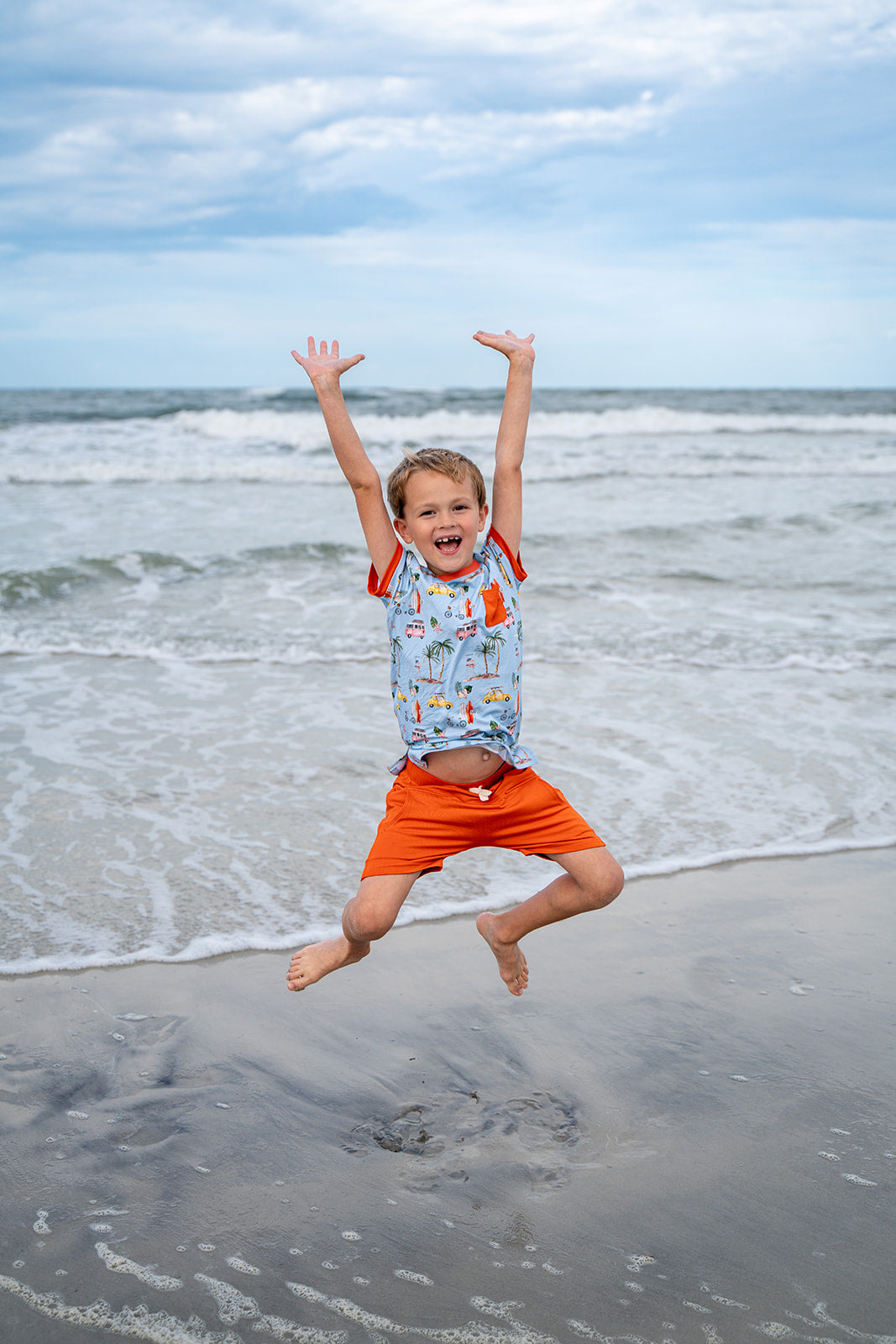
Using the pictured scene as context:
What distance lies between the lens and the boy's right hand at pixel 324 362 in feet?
9.73

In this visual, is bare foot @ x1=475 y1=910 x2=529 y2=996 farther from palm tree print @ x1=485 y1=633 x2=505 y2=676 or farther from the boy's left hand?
the boy's left hand

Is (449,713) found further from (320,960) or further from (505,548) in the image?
(320,960)

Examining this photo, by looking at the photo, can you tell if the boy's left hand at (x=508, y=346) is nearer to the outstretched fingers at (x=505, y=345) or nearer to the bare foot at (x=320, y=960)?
the outstretched fingers at (x=505, y=345)

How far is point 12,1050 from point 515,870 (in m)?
1.96

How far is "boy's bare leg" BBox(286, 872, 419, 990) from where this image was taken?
2.73 meters

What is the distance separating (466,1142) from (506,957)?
1.97ft

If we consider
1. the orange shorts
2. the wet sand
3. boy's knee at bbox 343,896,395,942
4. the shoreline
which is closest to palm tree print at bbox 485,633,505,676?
the orange shorts

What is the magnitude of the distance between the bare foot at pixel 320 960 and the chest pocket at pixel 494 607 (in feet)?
3.11

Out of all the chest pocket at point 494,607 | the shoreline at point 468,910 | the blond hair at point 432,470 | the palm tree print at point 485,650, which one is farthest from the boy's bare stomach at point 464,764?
the shoreline at point 468,910

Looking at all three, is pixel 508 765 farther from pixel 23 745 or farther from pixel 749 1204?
pixel 23 745

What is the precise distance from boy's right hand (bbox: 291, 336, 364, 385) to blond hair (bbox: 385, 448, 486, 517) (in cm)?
31

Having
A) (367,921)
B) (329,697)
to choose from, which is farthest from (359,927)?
(329,697)

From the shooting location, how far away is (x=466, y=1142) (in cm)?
249

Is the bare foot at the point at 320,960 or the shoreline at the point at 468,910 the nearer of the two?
the bare foot at the point at 320,960
